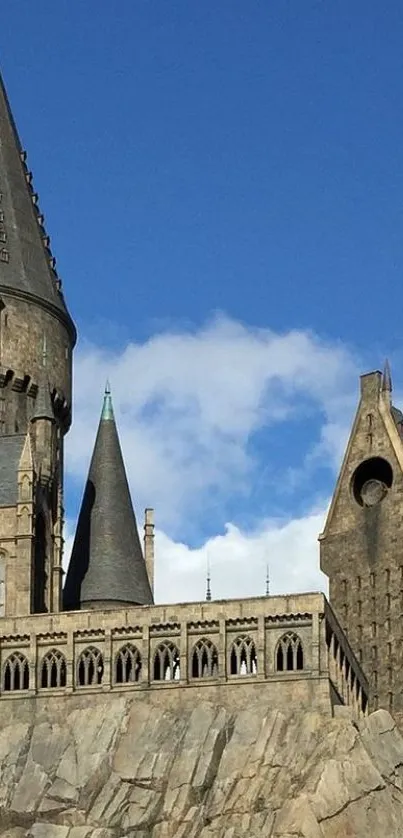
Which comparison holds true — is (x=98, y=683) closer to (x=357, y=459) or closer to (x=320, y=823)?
(x=320, y=823)

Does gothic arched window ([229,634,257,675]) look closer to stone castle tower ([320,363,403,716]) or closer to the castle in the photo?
the castle

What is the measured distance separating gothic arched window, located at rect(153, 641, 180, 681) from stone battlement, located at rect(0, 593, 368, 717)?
5 cm

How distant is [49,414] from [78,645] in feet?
60.4

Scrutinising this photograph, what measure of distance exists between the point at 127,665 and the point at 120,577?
1117cm

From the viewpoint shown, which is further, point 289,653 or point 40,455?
point 40,455

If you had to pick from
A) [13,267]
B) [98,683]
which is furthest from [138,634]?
[13,267]

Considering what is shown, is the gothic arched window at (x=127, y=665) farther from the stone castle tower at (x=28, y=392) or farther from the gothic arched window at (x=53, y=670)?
the stone castle tower at (x=28, y=392)

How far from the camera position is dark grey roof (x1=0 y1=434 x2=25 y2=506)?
338ft

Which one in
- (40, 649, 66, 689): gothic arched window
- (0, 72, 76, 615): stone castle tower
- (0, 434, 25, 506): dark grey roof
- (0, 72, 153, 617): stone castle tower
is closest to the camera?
(40, 649, 66, 689): gothic arched window

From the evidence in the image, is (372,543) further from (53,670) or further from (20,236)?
(20,236)

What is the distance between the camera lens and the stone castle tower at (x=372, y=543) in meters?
110

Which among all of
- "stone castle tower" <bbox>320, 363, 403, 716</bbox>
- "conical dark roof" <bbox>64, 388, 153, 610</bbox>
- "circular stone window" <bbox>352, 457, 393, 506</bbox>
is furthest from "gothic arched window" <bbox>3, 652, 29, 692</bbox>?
"circular stone window" <bbox>352, 457, 393, 506</bbox>

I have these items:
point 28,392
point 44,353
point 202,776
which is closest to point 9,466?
point 28,392

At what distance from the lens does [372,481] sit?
377 feet
